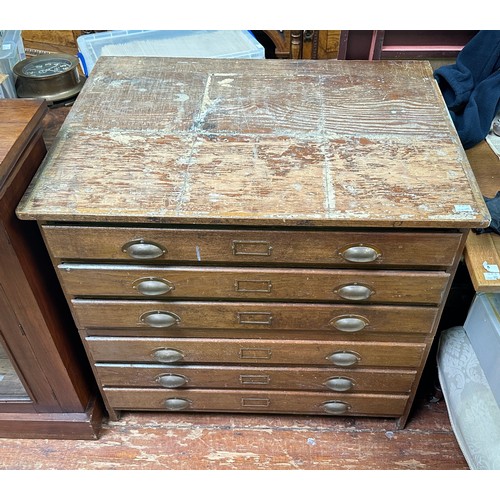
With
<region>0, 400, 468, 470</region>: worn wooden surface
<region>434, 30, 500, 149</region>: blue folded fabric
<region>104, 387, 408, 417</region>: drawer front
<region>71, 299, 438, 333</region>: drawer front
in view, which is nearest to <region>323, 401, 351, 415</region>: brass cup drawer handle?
<region>104, 387, 408, 417</region>: drawer front

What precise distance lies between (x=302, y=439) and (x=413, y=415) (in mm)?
344

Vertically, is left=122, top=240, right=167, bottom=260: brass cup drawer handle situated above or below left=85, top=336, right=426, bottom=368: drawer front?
above

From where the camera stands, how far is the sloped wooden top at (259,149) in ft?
3.26

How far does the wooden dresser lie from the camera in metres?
1.02

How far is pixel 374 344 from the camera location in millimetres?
1257

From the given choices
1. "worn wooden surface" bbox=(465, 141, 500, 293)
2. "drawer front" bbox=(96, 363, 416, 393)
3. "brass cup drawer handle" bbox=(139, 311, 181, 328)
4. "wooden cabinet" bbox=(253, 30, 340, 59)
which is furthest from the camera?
"wooden cabinet" bbox=(253, 30, 340, 59)

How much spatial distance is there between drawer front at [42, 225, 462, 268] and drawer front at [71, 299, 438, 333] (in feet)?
0.44

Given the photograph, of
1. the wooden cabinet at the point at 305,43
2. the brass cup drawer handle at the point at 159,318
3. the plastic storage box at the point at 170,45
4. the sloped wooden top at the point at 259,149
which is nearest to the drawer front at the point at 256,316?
the brass cup drawer handle at the point at 159,318

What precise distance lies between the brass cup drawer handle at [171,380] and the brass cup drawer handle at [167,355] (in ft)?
0.26

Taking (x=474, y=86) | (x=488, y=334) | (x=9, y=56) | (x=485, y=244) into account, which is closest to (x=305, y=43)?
(x=474, y=86)

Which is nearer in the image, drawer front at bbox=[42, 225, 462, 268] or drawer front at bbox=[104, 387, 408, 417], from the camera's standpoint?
drawer front at bbox=[42, 225, 462, 268]

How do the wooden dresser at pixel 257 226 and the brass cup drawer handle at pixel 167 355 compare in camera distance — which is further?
the brass cup drawer handle at pixel 167 355

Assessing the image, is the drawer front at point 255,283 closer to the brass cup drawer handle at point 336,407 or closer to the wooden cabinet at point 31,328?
the wooden cabinet at point 31,328

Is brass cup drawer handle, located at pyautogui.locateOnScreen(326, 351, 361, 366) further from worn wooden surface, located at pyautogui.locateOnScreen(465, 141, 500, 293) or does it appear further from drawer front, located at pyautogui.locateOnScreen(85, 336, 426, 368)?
worn wooden surface, located at pyautogui.locateOnScreen(465, 141, 500, 293)
